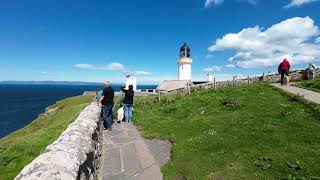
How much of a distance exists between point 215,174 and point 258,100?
13.4 metres

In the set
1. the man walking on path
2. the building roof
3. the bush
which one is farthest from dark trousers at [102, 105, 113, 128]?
the building roof

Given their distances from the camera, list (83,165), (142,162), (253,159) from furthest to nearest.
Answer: (142,162)
(253,159)
(83,165)

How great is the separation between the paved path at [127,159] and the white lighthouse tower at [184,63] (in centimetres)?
5931

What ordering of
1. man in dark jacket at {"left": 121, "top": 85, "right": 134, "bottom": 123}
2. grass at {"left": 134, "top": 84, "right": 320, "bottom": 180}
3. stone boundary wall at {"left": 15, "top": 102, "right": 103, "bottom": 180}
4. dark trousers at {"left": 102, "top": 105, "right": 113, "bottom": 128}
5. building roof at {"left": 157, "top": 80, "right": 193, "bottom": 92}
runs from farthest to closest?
building roof at {"left": 157, "top": 80, "right": 193, "bottom": 92}
man in dark jacket at {"left": 121, "top": 85, "right": 134, "bottom": 123}
dark trousers at {"left": 102, "top": 105, "right": 113, "bottom": 128}
grass at {"left": 134, "top": 84, "right": 320, "bottom": 180}
stone boundary wall at {"left": 15, "top": 102, "right": 103, "bottom": 180}

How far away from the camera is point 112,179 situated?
8406 millimetres

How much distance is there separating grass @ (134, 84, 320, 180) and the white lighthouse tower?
2113 inches

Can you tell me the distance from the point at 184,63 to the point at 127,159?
208 feet

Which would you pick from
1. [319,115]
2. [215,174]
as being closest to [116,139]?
[215,174]

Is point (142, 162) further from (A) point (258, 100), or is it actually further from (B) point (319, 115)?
(A) point (258, 100)

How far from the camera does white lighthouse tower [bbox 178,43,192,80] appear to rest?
7250 centimetres

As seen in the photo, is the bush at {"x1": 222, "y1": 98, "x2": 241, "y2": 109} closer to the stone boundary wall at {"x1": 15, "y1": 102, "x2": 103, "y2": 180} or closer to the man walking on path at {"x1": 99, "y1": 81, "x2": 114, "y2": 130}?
the man walking on path at {"x1": 99, "y1": 81, "x2": 114, "y2": 130}

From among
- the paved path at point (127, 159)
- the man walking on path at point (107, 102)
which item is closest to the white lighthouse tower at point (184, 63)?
the man walking on path at point (107, 102)

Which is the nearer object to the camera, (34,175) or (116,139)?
(34,175)

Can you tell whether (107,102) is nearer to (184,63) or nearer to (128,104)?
(128,104)
